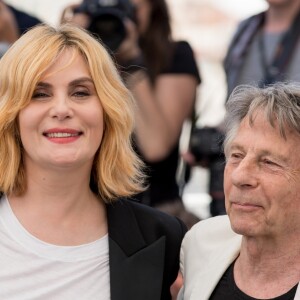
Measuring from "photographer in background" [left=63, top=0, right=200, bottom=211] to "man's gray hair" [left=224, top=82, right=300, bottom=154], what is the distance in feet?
4.35

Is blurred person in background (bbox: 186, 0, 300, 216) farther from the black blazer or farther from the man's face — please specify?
the man's face

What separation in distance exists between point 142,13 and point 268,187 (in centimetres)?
211

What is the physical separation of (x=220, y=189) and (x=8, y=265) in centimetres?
157

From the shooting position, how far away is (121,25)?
4809 mm

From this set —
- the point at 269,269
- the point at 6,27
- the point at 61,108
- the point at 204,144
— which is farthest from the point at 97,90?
the point at 6,27

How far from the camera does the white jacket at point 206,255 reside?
3369 mm

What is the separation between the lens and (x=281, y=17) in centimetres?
486

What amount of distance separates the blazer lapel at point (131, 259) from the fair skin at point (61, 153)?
0.07 metres

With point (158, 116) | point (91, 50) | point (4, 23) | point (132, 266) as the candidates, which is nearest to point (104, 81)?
point (91, 50)

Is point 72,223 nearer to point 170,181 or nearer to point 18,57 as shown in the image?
point 18,57

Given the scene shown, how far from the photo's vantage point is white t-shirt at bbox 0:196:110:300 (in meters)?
3.41

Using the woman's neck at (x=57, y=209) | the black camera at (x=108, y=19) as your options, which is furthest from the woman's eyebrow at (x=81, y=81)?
the black camera at (x=108, y=19)

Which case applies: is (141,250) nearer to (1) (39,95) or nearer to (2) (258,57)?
(1) (39,95)

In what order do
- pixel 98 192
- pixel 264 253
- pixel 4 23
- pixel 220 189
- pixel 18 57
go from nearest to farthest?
pixel 264 253 < pixel 18 57 < pixel 98 192 < pixel 220 189 < pixel 4 23
